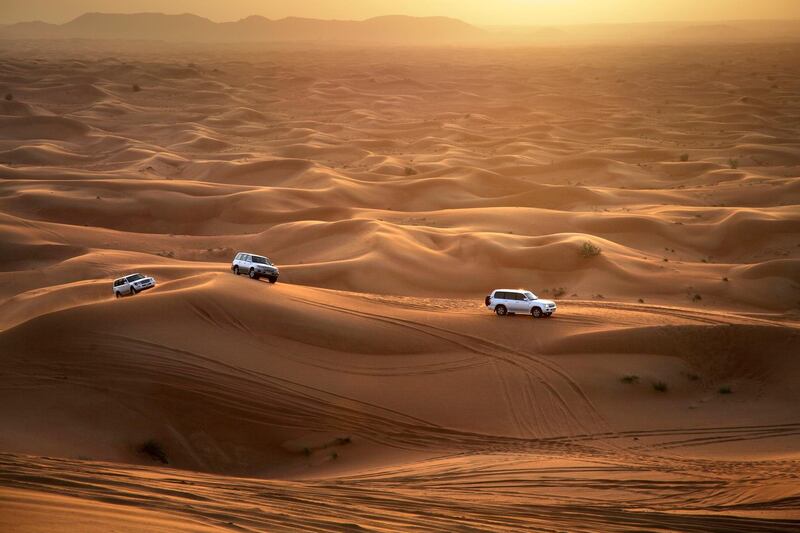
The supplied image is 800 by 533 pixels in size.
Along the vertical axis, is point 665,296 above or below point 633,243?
below

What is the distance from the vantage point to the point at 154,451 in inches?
553

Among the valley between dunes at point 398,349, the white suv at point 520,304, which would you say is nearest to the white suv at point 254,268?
the valley between dunes at point 398,349

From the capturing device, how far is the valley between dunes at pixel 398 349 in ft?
34.1

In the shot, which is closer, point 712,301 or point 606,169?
point 712,301

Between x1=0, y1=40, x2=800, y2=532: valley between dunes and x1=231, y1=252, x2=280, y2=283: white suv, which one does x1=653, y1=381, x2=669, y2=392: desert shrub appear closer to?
x1=0, y1=40, x2=800, y2=532: valley between dunes

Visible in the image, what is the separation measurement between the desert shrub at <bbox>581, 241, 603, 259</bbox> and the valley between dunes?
159 mm

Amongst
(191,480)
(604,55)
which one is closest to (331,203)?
(191,480)

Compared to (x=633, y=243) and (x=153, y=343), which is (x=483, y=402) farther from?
(x=633, y=243)

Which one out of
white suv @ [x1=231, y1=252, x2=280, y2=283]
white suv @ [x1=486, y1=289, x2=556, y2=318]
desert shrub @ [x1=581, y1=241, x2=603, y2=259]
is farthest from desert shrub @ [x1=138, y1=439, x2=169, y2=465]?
desert shrub @ [x1=581, y1=241, x2=603, y2=259]

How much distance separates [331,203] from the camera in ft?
136

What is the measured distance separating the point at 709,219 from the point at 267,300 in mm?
23610

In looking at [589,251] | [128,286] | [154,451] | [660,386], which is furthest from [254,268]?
[589,251]

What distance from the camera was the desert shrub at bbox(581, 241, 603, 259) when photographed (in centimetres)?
2908

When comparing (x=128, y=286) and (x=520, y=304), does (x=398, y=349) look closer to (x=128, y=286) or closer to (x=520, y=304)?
(x=520, y=304)
